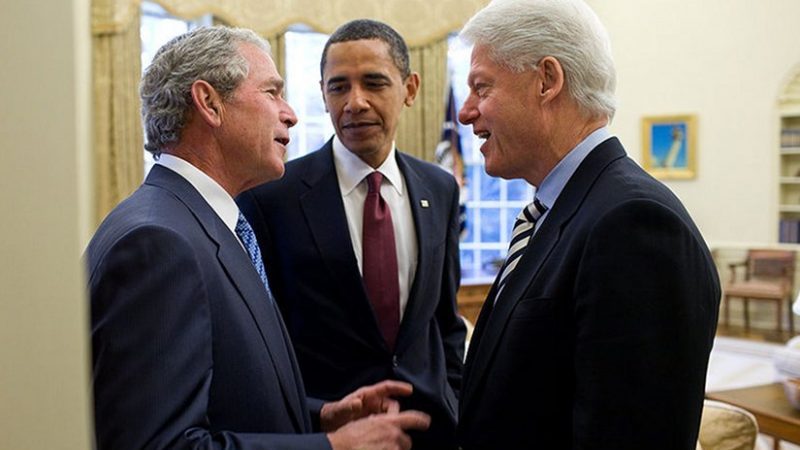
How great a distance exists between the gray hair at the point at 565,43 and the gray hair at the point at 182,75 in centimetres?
60

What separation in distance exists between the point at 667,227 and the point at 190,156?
39.5 inches

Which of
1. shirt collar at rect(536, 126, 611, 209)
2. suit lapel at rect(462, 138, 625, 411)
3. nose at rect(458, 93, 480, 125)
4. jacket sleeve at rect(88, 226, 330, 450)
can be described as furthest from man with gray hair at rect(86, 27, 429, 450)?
shirt collar at rect(536, 126, 611, 209)

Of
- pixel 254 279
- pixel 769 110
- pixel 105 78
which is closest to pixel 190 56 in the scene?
pixel 254 279

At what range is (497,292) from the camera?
1644 mm

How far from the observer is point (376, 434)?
1.52 metres

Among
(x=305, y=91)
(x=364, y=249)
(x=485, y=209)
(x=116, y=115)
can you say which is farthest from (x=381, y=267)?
(x=485, y=209)

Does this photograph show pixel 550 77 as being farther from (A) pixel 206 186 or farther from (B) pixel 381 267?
(B) pixel 381 267

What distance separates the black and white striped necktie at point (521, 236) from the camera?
162cm

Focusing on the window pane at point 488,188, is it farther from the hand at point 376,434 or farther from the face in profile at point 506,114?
the hand at point 376,434

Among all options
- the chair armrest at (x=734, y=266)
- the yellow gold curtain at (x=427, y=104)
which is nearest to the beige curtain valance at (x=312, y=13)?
the yellow gold curtain at (x=427, y=104)

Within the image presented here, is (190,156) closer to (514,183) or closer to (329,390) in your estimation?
(329,390)

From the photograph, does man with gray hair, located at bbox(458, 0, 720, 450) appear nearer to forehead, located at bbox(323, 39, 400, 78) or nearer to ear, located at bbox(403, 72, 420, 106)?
forehead, located at bbox(323, 39, 400, 78)

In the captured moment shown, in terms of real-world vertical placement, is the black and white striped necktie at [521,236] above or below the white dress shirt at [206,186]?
below

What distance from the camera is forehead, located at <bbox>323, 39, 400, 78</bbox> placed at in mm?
2348
